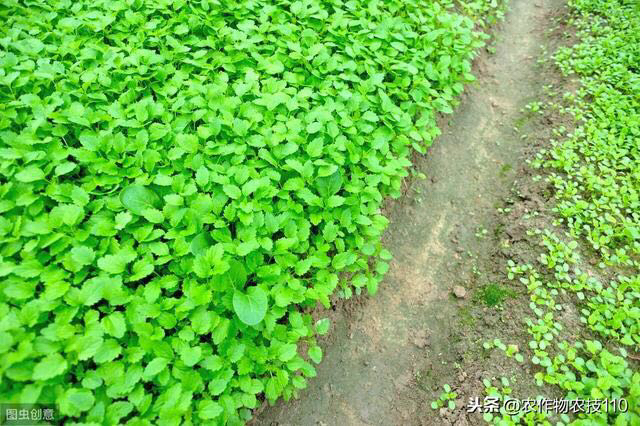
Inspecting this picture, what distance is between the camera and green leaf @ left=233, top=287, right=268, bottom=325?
3.07 m

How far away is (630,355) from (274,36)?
580 centimetres

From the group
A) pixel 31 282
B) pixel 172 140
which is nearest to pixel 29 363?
pixel 31 282

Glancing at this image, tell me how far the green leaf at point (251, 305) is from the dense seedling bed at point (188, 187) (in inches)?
0.5

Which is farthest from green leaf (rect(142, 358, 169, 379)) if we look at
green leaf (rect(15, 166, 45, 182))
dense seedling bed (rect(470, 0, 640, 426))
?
dense seedling bed (rect(470, 0, 640, 426))

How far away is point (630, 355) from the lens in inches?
151

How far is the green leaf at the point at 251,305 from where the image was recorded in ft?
10.1

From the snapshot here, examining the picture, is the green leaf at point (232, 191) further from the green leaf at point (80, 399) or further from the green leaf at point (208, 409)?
the green leaf at point (80, 399)

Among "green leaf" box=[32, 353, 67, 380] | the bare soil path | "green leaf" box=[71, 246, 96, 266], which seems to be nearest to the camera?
"green leaf" box=[32, 353, 67, 380]

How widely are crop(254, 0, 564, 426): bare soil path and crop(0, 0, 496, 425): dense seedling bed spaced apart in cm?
47

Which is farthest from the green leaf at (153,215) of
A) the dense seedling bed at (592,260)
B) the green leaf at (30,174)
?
the dense seedling bed at (592,260)

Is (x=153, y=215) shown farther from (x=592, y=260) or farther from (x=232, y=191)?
(x=592, y=260)

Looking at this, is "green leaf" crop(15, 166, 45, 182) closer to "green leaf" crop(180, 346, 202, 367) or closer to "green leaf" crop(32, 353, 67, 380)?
"green leaf" crop(32, 353, 67, 380)

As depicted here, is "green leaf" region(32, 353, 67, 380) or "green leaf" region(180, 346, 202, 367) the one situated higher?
"green leaf" region(32, 353, 67, 380)

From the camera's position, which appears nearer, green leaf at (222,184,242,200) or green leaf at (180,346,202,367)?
green leaf at (180,346,202,367)
